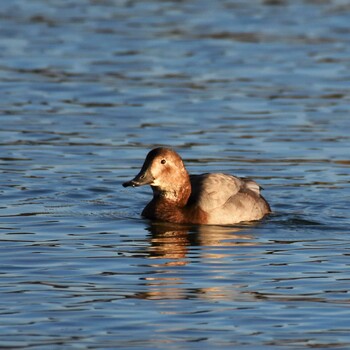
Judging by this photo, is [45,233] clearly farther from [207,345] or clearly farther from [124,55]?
[124,55]

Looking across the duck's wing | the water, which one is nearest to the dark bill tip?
the water

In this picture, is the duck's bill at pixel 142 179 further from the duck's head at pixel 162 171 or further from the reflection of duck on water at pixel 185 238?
the reflection of duck on water at pixel 185 238

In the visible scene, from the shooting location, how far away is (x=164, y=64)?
2395 cm

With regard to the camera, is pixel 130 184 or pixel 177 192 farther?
pixel 177 192

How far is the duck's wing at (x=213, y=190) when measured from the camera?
544 inches

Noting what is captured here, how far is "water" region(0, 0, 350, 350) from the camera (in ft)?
31.8

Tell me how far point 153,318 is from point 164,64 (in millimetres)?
14704

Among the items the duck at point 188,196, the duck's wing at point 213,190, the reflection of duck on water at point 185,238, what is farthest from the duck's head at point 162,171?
the reflection of duck on water at point 185,238

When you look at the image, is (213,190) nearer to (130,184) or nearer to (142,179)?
(142,179)

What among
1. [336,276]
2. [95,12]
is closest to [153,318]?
[336,276]

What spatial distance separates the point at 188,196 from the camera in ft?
46.0

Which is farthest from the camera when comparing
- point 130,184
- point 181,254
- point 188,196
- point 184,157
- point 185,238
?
point 184,157

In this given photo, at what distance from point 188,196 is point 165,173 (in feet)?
1.25

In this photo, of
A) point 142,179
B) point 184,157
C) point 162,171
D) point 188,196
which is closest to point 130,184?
point 142,179
